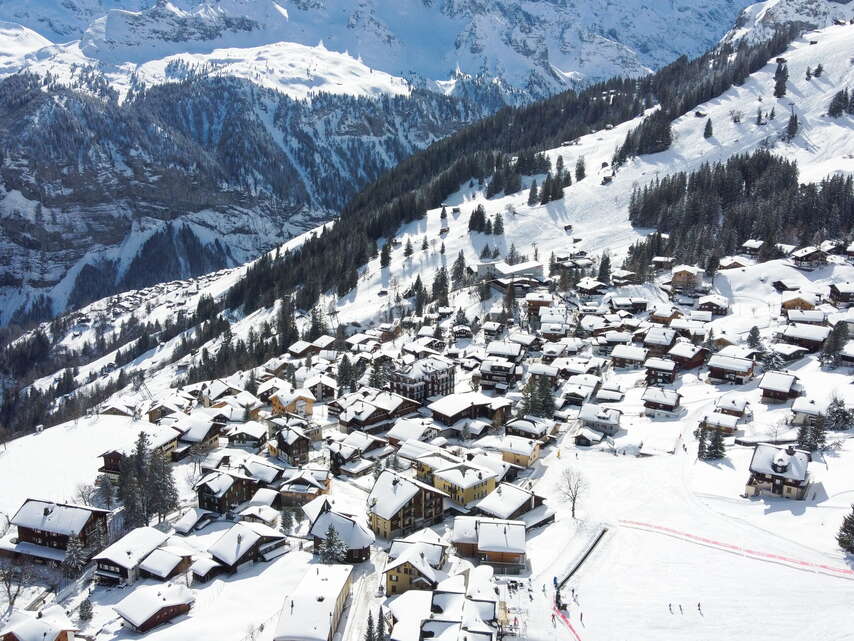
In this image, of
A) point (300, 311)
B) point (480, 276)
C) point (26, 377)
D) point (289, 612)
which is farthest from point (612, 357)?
point (26, 377)

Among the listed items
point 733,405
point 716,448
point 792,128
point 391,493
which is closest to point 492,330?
point 733,405

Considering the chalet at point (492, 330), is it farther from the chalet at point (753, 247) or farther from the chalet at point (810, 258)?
the chalet at point (753, 247)

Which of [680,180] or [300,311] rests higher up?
[680,180]

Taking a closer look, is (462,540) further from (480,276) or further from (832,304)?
(480,276)

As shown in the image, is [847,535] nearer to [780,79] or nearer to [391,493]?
[391,493]

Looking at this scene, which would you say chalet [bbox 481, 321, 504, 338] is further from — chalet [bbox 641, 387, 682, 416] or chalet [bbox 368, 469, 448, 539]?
chalet [bbox 368, 469, 448, 539]
